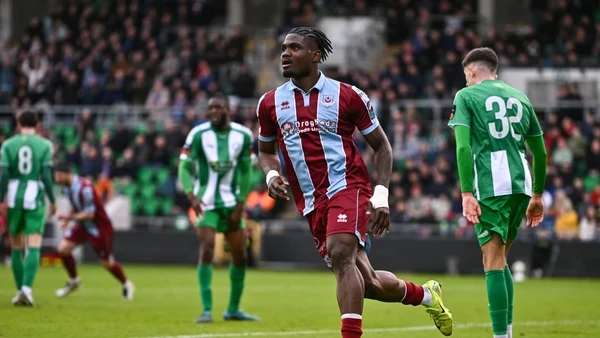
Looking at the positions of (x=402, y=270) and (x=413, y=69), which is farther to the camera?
(x=413, y=69)

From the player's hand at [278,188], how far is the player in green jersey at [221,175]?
4527 mm

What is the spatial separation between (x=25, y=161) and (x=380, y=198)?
759 cm

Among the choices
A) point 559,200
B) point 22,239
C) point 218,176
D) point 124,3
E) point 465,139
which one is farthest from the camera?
point 124,3

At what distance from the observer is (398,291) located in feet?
29.5

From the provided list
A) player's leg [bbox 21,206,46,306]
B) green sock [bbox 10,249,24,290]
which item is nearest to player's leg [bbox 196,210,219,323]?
player's leg [bbox 21,206,46,306]

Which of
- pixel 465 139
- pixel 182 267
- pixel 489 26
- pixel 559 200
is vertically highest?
pixel 489 26

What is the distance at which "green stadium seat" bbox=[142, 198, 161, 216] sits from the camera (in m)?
29.9

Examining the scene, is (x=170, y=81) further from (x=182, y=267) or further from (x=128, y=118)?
(x=182, y=267)

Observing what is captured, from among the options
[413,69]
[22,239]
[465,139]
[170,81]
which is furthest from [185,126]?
[465,139]

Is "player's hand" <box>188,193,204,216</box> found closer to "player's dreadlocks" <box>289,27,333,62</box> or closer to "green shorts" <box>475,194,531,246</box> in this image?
"player's dreadlocks" <box>289,27,333,62</box>

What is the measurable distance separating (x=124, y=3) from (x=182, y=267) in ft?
47.6

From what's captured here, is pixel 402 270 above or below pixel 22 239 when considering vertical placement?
below

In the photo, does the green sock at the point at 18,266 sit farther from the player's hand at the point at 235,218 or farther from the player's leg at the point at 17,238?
the player's hand at the point at 235,218

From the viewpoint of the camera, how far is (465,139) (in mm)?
8961
